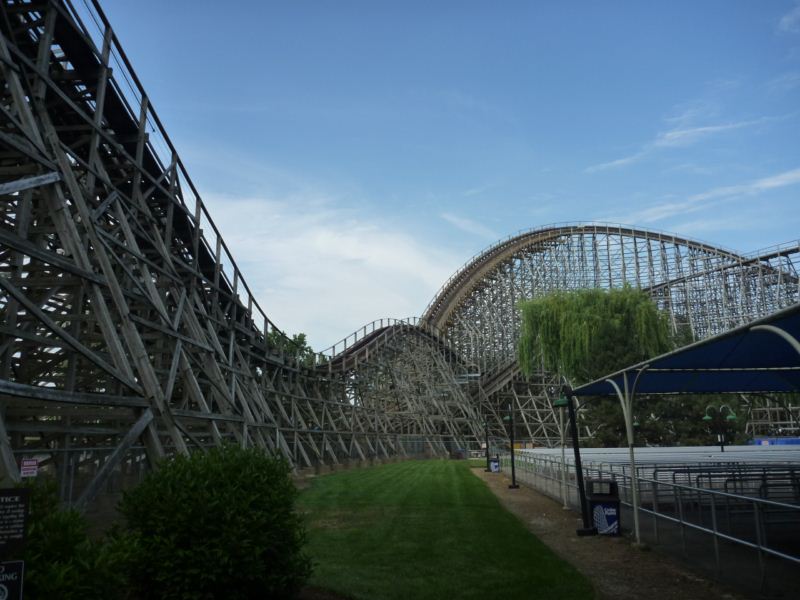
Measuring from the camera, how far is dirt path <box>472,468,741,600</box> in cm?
739

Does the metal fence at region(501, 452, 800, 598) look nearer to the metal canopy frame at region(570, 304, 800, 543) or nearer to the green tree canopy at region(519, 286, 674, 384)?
the metal canopy frame at region(570, 304, 800, 543)

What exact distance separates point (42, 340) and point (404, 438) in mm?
34061

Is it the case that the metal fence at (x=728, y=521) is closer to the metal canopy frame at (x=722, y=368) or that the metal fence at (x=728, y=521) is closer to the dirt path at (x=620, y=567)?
the dirt path at (x=620, y=567)

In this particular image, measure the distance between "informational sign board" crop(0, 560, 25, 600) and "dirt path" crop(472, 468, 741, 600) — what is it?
5.92 meters

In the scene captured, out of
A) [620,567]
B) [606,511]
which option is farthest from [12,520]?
[606,511]

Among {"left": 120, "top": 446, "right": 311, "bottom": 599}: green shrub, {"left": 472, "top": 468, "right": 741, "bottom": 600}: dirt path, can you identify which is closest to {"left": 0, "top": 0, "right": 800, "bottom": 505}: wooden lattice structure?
{"left": 120, "top": 446, "right": 311, "bottom": 599}: green shrub

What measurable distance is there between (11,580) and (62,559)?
3.10 feet

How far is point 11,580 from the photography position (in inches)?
141

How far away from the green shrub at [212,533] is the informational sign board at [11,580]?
181cm

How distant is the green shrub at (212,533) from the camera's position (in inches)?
227

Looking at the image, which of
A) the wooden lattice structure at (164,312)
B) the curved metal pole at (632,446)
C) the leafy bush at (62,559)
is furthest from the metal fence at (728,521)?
the wooden lattice structure at (164,312)

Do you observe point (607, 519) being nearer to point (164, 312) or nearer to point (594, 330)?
point (164, 312)

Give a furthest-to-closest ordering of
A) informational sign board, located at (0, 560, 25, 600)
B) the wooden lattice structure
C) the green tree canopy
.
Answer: the green tree canopy, the wooden lattice structure, informational sign board, located at (0, 560, 25, 600)

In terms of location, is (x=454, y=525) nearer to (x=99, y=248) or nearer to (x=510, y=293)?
(x=99, y=248)
